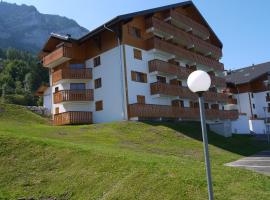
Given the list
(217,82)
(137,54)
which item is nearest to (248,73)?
(217,82)

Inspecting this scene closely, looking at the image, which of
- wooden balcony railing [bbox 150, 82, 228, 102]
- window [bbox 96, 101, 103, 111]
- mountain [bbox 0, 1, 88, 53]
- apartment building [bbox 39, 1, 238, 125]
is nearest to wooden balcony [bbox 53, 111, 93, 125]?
apartment building [bbox 39, 1, 238, 125]

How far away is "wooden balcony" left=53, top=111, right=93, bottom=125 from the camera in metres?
35.5

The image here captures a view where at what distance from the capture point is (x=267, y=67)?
69.5 m

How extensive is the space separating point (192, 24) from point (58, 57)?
17521 millimetres

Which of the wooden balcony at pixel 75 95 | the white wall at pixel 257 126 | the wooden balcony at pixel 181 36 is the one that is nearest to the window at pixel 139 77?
the wooden balcony at pixel 181 36

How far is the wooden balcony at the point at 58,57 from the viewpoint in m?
37.1

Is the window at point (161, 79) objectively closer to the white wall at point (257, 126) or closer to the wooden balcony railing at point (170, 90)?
the wooden balcony railing at point (170, 90)

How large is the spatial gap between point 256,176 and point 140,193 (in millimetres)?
4401

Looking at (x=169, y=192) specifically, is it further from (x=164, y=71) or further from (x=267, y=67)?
(x=267, y=67)

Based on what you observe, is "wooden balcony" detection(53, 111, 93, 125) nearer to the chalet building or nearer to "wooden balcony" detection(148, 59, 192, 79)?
"wooden balcony" detection(148, 59, 192, 79)

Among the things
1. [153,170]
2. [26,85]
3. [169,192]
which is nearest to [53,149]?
[153,170]

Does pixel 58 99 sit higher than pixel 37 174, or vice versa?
pixel 58 99

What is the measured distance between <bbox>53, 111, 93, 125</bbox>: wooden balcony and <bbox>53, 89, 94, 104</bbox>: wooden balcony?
4.66ft

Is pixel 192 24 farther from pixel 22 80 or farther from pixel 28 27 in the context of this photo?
pixel 28 27
